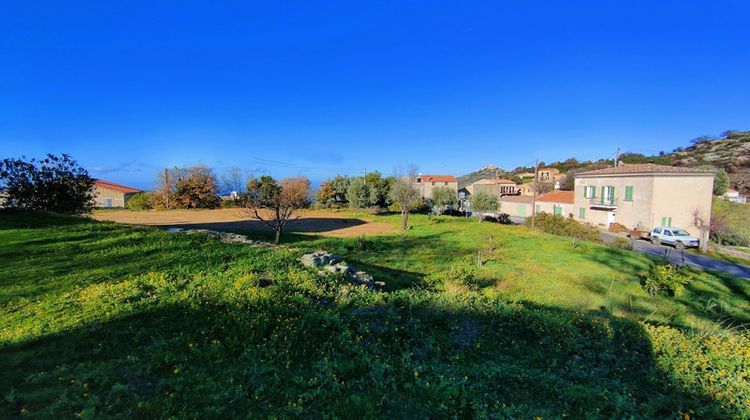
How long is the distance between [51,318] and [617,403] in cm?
679

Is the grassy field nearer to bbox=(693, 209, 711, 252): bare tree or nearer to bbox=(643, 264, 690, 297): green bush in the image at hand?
bbox=(643, 264, 690, 297): green bush

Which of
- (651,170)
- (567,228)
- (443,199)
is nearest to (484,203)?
(443,199)

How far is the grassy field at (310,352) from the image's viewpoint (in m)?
3.03

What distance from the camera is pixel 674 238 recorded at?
23.4 m

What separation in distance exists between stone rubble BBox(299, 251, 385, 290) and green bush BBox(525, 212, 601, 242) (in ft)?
63.8

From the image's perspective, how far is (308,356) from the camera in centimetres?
380

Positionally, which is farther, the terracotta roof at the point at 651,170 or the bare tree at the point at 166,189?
the bare tree at the point at 166,189

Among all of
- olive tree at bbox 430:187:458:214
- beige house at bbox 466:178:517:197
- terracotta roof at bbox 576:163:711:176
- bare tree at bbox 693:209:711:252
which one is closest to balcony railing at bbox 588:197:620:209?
terracotta roof at bbox 576:163:711:176

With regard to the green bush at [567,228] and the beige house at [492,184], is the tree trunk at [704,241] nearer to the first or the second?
the green bush at [567,228]

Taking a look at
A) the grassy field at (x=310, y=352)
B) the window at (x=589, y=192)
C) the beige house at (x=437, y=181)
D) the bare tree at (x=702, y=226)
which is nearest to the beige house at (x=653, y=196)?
the bare tree at (x=702, y=226)

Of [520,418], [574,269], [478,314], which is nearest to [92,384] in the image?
[520,418]

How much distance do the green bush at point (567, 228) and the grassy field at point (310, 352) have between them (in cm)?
1708

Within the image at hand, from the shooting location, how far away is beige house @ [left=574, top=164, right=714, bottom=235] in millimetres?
26766

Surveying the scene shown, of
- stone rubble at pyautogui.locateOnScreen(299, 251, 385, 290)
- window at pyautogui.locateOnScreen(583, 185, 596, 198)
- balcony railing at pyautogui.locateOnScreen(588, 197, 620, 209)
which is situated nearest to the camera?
stone rubble at pyautogui.locateOnScreen(299, 251, 385, 290)
